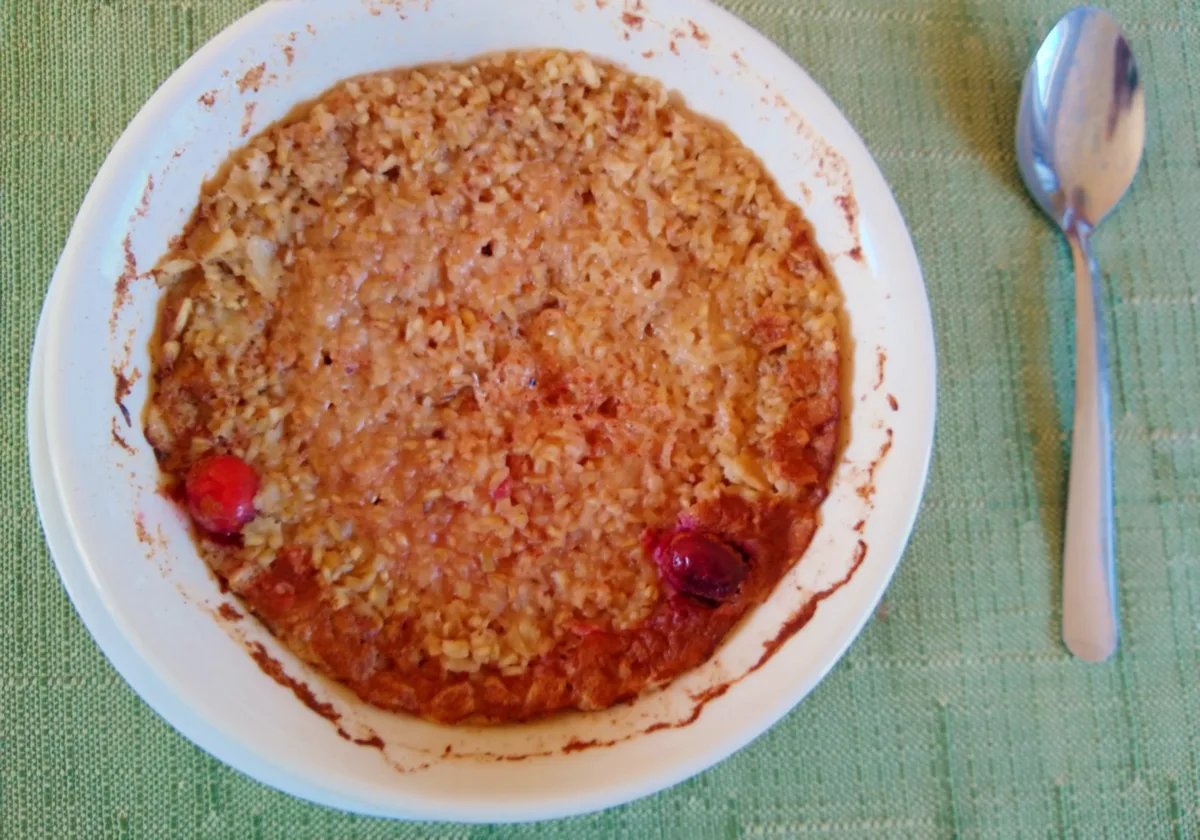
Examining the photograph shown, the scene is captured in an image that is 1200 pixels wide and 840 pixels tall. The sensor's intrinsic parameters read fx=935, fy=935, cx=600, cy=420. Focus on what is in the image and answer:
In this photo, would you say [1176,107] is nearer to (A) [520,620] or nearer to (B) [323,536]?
(A) [520,620]

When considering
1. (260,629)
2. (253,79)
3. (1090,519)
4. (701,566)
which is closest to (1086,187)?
(1090,519)

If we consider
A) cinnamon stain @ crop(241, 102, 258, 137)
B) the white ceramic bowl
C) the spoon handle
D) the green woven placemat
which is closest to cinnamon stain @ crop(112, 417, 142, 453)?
the white ceramic bowl

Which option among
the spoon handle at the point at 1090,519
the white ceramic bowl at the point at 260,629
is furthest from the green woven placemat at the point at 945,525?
the white ceramic bowl at the point at 260,629

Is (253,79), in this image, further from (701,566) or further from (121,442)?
(701,566)

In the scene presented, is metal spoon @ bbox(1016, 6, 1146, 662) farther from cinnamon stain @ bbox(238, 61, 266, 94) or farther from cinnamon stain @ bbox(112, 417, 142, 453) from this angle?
cinnamon stain @ bbox(112, 417, 142, 453)

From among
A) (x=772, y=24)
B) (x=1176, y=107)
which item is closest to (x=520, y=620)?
(x=772, y=24)
